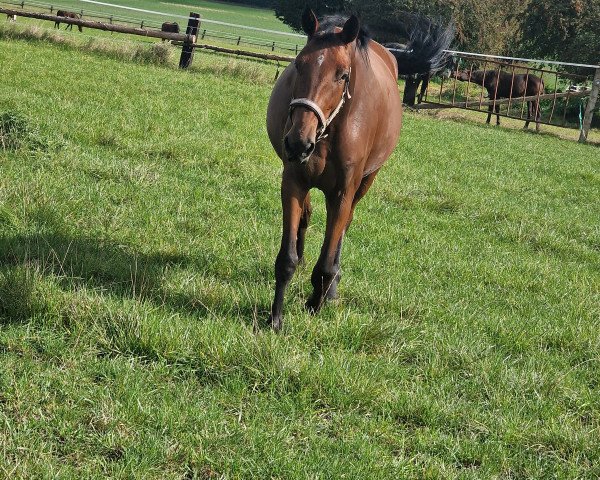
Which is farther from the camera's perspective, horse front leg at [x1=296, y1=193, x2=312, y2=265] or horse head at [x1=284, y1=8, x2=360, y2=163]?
horse front leg at [x1=296, y1=193, x2=312, y2=265]

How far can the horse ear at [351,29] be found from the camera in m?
3.95

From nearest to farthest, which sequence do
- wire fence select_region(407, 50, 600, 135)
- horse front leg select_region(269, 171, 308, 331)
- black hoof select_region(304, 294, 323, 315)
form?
horse front leg select_region(269, 171, 308, 331), black hoof select_region(304, 294, 323, 315), wire fence select_region(407, 50, 600, 135)

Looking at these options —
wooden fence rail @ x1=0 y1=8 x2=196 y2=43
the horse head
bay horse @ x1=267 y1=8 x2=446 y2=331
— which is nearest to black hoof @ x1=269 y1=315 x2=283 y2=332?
bay horse @ x1=267 y1=8 x2=446 y2=331

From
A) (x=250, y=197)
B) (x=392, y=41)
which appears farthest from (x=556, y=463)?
(x=392, y=41)

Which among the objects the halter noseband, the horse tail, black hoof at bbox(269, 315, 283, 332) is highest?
the horse tail

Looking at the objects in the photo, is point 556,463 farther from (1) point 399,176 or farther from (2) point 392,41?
(1) point 399,176

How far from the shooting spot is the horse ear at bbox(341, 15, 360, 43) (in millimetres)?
3952

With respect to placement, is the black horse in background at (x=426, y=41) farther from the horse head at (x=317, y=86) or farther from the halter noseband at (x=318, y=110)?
the halter noseband at (x=318, y=110)

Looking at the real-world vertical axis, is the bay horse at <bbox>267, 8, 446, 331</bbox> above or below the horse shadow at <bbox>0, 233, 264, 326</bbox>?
above

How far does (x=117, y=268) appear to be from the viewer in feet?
15.6

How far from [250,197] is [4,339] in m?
4.07

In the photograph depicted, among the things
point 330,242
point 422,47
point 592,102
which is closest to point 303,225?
point 330,242

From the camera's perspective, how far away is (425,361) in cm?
409

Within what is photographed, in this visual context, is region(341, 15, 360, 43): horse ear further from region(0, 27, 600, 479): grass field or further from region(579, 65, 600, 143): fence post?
region(579, 65, 600, 143): fence post
